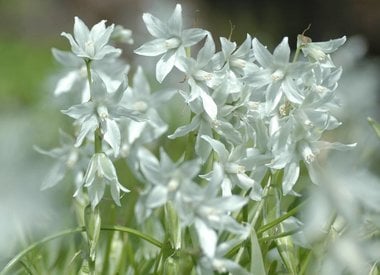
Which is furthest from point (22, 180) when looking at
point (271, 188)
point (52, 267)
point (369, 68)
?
point (369, 68)

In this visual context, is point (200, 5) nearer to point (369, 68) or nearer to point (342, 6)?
point (342, 6)

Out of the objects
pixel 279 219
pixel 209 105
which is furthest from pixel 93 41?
pixel 279 219

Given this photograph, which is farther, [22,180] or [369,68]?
[369,68]

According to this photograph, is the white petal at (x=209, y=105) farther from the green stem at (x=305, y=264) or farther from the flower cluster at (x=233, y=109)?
the green stem at (x=305, y=264)

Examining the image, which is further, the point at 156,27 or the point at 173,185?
the point at 156,27

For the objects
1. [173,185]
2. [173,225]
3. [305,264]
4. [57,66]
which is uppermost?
[173,185]

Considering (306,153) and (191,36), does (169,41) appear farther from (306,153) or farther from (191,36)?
(306,153)
